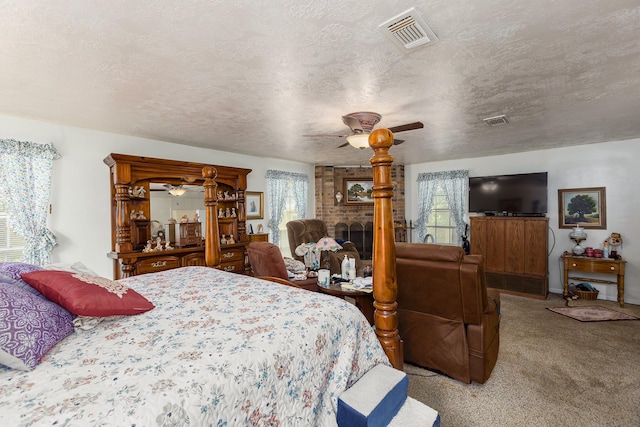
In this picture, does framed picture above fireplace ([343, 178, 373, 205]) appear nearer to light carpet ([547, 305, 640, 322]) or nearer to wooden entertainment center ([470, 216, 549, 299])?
wooden entertainment center ([470, 216, 549, 299])

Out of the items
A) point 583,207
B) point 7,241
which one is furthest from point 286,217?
point 583,207

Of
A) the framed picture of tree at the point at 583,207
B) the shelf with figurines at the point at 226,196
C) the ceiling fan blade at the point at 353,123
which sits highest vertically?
the ceiling fan blade at the point at 353,123

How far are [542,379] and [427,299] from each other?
1.14 m

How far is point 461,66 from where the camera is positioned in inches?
84.9

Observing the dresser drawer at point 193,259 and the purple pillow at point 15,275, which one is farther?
the dresser drawer at point 193,259

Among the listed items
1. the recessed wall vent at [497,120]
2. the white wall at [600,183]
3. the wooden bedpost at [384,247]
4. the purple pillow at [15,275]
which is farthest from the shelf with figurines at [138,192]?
the white wall at [600,183]

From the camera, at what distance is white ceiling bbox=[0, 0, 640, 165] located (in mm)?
1557

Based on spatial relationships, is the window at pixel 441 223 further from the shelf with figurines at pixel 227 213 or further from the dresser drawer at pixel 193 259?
the dresser drawer at pixel 193 259

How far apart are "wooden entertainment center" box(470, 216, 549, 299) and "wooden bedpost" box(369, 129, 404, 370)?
4212 millimetres

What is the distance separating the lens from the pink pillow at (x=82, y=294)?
1302 millimetres

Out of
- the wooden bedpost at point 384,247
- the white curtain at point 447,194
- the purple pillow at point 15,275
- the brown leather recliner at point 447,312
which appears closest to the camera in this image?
the purple pillow at point 15,275

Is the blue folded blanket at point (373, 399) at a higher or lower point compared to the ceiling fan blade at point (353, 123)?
lower

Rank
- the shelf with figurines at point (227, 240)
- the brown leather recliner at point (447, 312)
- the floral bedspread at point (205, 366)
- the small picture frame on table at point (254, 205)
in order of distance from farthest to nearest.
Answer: the small picture frame on table at point (254, 205), the shelf with figurines at point (227, 240), the brown leather recliner at point (447, 312), the floral bedspread at point (205, 366)

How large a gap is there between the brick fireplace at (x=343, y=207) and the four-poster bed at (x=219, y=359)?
495 centimetres
